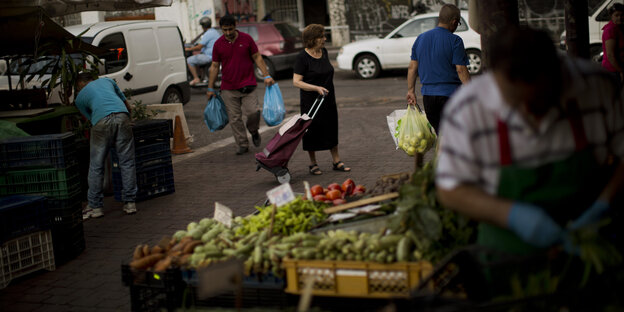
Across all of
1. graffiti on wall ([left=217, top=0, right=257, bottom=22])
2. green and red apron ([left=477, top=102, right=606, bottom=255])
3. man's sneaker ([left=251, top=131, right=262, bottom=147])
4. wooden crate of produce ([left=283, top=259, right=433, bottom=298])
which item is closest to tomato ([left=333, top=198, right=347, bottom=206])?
wooden crate of produce ([left=283, top=259, right=433, bottom=298])

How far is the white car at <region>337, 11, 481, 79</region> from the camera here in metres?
17.7

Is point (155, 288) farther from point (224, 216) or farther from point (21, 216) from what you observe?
point (21, 216)

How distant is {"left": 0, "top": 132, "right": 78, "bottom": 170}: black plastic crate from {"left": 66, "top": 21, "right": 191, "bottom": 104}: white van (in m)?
5.99

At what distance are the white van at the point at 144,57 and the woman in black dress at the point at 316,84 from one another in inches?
194

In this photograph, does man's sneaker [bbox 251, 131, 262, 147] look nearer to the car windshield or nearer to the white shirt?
the white shirt

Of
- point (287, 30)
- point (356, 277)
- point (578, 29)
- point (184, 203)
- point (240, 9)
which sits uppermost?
point (240, 9)

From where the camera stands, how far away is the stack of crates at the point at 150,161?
802 centimetres

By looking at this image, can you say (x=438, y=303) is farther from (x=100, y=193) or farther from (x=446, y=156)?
(x=100, y=193)

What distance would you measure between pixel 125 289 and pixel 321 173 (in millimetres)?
3868

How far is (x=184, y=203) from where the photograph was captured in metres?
7.95

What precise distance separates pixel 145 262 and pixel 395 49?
1486 cm

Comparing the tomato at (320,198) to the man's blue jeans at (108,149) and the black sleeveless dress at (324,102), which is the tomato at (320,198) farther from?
the black sleeveless dress at (324,102)

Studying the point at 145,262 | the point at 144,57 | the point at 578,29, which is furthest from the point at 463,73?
the point at 144,57

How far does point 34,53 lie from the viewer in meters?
8.85
